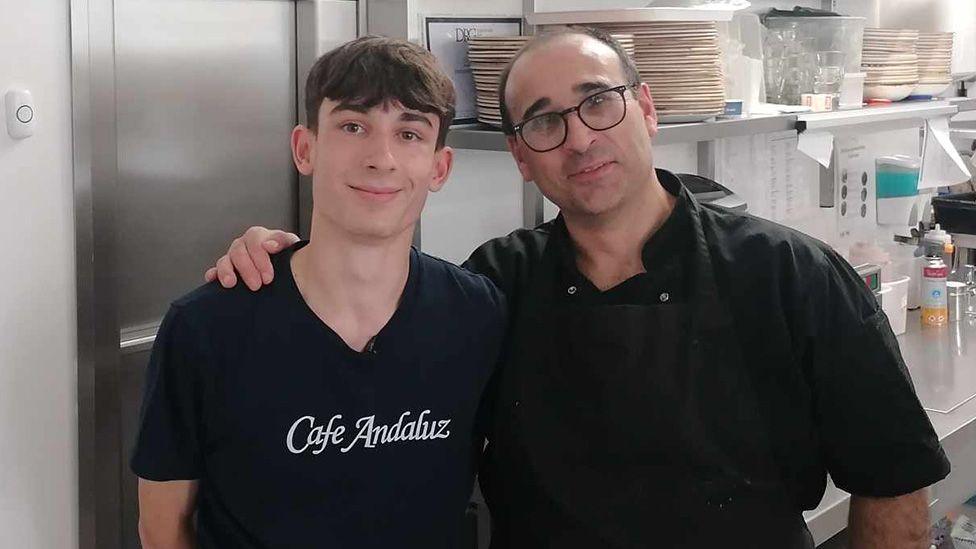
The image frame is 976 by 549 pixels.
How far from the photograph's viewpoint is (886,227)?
346 cm

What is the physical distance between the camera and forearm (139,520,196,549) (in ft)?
4.53

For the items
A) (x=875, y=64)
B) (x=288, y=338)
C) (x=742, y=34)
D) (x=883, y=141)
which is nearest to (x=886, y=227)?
(x=883, y=141)

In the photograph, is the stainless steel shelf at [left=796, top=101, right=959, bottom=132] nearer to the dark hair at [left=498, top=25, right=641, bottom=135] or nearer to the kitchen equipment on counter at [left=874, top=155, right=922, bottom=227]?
the kitchen equipment on counter at [left=874, top=155, right=922, bottom=227]

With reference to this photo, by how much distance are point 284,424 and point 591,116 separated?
0.59 metres

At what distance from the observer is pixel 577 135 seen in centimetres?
151

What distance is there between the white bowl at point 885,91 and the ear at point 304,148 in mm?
2022

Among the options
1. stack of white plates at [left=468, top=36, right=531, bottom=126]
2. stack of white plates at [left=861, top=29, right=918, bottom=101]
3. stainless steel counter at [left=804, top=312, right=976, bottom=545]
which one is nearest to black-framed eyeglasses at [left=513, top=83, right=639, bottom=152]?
stack of white plates at [left=468, top=36, right=531, bottom=126]

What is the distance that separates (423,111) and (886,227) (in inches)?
97.3

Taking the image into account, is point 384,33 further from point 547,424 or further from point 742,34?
point 742,34

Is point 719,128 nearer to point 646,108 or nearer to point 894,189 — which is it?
point 646,108

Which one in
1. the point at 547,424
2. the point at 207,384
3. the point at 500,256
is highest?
the point at 500,256

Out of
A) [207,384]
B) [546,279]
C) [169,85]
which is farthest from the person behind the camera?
[169,85]

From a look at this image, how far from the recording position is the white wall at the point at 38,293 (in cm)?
155

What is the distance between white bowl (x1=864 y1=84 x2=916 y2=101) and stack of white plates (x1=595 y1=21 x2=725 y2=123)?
3.26ft
